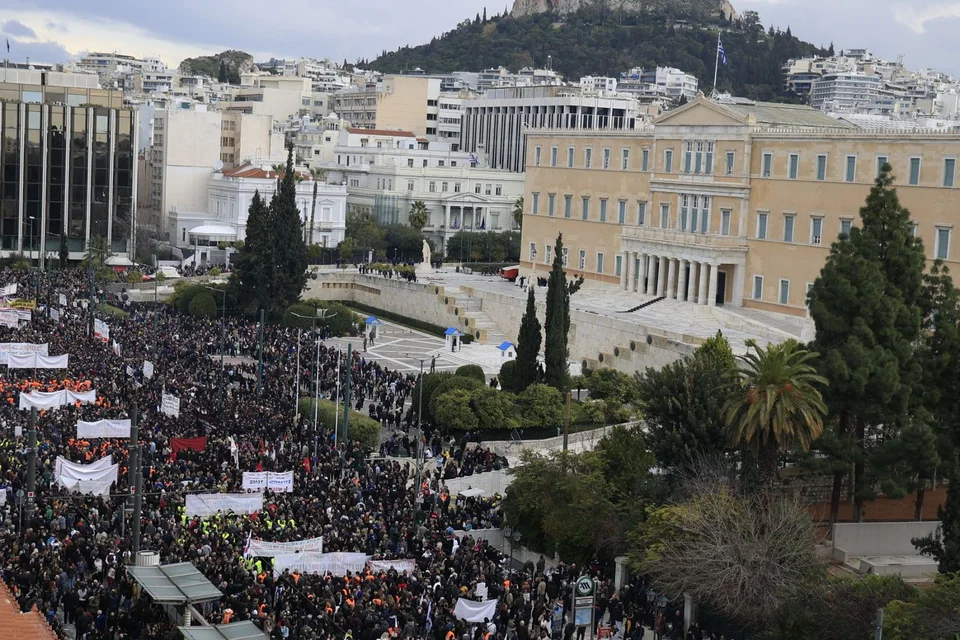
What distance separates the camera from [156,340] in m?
52.3

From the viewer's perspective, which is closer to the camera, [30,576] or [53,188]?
[30,576]

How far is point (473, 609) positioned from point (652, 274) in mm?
43671

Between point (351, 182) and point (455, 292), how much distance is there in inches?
1553

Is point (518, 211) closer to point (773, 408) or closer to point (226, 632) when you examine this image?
point (773, 408)

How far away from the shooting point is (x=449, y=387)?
151ft

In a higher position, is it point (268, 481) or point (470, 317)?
point (268, 481)

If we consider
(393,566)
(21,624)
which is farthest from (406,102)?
(21,624)

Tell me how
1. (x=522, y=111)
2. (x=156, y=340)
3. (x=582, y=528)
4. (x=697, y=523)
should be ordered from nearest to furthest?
(x=697, y=523), (x=582, y=528), (x=156, y=340), (x=522, y=111)

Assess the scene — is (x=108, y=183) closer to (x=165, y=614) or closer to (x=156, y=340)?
(x=156, y=340)

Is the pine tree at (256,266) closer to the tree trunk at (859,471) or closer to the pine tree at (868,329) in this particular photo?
the pine tree at (868,329)

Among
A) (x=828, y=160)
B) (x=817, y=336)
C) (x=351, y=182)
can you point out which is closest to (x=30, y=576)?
(x=817, y=336)

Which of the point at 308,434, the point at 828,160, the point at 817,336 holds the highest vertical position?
the point at 828,160

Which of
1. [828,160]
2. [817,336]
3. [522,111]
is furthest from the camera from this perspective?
[522,111]

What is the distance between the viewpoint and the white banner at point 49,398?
3812 cm
